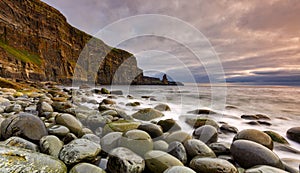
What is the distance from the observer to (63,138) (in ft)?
8.50

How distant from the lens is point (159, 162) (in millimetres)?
1959

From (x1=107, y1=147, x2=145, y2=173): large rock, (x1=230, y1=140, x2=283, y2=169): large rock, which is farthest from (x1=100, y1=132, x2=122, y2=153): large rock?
(x1=230, y1=140, x2=283, y2=169): large rock

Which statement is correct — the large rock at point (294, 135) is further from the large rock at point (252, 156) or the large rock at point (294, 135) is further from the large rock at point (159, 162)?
the large rock at point (159, 162)

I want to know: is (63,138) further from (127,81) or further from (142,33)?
(127,81)

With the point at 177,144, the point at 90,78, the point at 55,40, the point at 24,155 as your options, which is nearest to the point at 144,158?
the point at 177,144

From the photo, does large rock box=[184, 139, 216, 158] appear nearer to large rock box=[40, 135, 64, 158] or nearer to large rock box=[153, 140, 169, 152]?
large rock box=[153, 140, 169, 152]

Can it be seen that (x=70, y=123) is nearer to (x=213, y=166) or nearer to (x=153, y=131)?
(x=153, y=131)

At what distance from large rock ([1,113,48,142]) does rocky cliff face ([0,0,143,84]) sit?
21802 mm

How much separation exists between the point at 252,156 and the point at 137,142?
1.66 m

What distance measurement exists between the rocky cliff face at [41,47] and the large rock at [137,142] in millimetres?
23041

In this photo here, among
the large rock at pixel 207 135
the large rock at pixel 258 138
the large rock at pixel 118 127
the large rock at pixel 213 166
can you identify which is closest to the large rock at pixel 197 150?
the large rock at pixel 213 166

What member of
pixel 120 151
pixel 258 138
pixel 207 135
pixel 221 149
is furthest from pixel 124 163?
pixel 258 138

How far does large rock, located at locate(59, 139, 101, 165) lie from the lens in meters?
1.87

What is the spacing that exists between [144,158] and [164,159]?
273 mm
